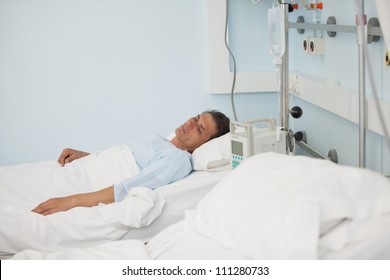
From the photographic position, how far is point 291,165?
1617 mm

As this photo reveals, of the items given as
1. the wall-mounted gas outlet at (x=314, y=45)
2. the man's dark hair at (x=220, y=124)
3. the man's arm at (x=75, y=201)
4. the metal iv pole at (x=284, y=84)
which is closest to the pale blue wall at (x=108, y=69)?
the wall-mounted gas outlet at (x=314, y=45)

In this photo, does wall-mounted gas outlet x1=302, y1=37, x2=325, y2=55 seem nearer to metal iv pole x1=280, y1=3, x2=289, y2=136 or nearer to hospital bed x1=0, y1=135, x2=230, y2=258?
metal iv pole x1=280, y1=3, x2=289, y2=136

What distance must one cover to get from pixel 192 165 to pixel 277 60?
23.6 inches

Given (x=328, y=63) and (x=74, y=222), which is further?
(x=328, y=63)

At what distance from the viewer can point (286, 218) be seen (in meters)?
1.43

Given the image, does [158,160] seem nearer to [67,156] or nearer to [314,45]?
[67,156]

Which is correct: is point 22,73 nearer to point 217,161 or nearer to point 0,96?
point 0,96

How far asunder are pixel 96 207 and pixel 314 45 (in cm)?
145

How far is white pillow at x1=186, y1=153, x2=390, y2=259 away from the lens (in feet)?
4.58

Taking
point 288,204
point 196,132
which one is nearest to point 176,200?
point 196,132

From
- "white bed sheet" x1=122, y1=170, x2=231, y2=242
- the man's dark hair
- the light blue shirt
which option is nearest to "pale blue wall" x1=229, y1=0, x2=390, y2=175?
the man's dark hair

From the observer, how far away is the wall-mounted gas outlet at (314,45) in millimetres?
3115

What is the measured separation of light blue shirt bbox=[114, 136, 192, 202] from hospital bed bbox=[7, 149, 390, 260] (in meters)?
0.80
